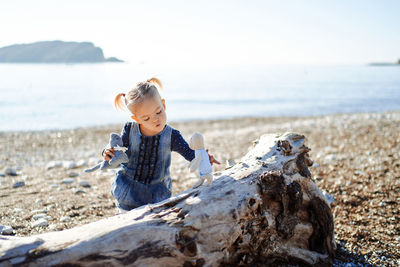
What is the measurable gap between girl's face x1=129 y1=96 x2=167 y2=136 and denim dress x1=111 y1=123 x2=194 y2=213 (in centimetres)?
19

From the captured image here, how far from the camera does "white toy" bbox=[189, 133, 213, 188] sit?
284 centimetres

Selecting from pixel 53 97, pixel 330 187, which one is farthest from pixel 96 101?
pixel 330 187

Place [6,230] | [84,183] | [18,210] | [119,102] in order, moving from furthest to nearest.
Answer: [84,183], [18,210], [6,230], [119,102]

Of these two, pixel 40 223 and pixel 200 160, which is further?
pixel 40 223

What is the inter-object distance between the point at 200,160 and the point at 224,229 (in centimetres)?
64

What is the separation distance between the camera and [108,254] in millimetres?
2311

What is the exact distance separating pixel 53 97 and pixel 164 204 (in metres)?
27.6

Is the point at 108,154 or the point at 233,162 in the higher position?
the point at 108,154

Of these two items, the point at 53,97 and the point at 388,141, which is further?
the point at 53,97

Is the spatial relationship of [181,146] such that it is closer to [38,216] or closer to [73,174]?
[38,216]

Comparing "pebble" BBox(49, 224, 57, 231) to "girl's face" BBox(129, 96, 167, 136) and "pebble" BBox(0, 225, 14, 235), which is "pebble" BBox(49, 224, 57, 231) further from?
"girl's face" BBox(129, 96, 167, 136)

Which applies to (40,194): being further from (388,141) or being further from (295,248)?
(388,141)

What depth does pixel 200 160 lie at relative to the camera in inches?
112

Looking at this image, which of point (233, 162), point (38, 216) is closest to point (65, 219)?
point (38, 216)
